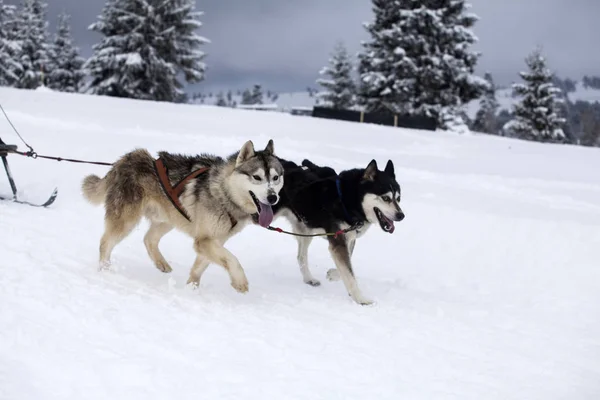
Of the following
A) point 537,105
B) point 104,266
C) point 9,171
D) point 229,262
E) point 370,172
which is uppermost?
point 537,105

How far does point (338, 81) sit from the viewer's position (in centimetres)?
4519

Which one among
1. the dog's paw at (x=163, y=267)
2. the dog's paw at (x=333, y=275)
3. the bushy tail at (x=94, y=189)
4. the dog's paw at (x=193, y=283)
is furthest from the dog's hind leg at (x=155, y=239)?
the dog's paw at (x=333, y=275)

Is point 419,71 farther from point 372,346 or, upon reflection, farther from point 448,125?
point 372,346

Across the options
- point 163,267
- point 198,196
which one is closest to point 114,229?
point 163,267

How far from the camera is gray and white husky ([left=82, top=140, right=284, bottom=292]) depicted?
539cm

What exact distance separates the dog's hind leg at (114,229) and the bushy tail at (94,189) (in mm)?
370

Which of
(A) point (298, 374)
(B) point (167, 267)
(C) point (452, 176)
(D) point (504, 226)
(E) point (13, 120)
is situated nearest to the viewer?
(A) point (298, 374)

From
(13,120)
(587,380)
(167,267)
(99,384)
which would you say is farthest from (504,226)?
(13,120)

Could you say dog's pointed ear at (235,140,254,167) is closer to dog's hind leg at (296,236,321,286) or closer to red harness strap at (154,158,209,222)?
red harness strap at (154,158,209,222)

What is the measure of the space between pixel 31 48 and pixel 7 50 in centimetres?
293

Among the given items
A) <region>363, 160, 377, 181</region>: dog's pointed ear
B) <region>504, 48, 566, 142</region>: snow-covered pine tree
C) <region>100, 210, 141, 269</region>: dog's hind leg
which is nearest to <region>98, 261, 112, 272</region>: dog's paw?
<region>100, 210, 141, 269</region>: dog's hind leg

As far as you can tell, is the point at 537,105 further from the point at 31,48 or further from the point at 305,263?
the point at 31,48

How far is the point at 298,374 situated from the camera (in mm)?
3717

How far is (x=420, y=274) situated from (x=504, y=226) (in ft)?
8.41
